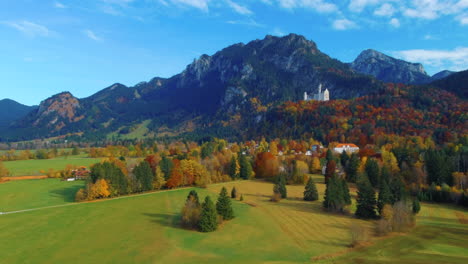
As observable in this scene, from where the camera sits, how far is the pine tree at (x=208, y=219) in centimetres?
4372

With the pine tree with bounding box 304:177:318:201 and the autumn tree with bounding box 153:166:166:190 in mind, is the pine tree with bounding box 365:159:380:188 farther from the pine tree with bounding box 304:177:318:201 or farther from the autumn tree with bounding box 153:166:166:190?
the autumn tree with bounding box 153:166:166:190

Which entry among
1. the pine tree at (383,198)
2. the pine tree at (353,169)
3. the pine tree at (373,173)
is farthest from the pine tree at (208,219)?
the pine tree at (353,169)

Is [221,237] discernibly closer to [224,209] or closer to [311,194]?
[224,209]

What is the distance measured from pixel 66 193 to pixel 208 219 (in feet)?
145

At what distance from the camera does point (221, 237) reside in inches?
1622

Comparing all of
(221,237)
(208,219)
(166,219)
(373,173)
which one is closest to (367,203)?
(221,237)

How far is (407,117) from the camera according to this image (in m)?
150

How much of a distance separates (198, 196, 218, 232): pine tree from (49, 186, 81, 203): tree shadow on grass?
35.9 m

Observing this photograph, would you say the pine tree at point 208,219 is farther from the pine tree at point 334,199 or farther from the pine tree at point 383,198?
the pine tree at point 383,198

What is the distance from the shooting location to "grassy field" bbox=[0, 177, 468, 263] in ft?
113

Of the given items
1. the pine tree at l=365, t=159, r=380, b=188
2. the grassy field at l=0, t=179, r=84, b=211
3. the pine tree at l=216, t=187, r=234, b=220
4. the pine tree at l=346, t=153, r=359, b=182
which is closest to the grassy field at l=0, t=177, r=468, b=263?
the pine tree at l=216, t=187, r=234, b=220

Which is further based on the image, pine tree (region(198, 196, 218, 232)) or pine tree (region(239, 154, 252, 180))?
pine tree (region(239, 154, 252, 180))

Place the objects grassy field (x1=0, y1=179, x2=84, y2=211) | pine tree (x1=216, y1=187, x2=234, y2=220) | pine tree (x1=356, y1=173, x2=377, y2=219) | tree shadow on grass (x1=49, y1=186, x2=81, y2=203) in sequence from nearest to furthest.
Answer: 1. pine tree (x1=216, y1=187, x2=234, y2=220)
2. pine tree (x1=356, y1=173, x2=377, y2=219)
3. grassy field (x1=0, y1=179, x2=84, y2=211)
4. tree shadow on grass (x1=49, y1=186, x2=81, y2=203)

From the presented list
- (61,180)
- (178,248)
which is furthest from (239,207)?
(61,180)
